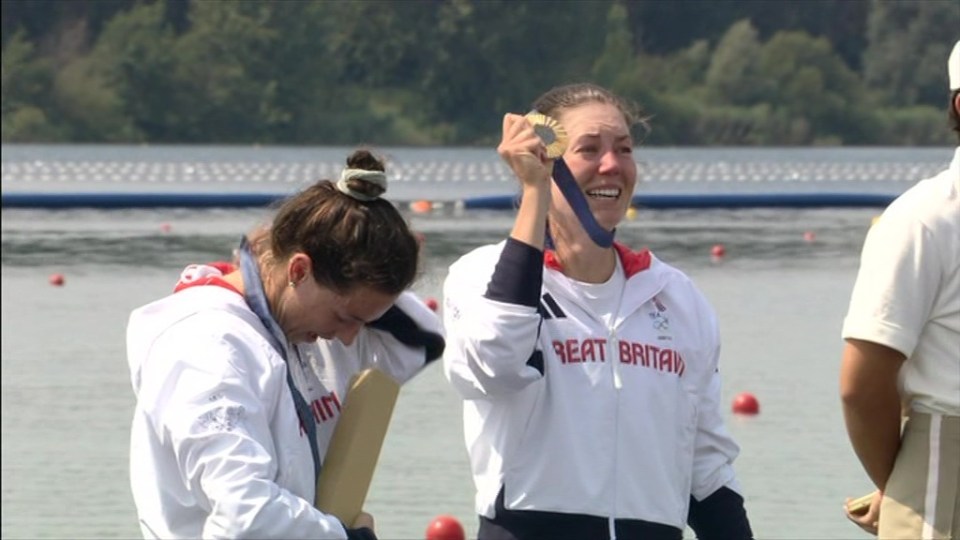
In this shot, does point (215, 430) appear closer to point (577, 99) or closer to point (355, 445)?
point (355, 445)

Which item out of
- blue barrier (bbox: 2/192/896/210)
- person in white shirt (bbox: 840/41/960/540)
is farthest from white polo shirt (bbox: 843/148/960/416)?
blue barrier (bbox: 2/192/896/210)

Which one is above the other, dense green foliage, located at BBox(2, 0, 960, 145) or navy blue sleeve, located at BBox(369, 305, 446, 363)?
navy blue sleeve, located at BBox(369, 305, 446, 363)

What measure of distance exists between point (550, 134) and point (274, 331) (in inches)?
25.3

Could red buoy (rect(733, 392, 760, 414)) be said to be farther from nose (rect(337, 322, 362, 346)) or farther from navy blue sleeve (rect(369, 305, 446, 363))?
nose (rect(337, 322, 362, 346))

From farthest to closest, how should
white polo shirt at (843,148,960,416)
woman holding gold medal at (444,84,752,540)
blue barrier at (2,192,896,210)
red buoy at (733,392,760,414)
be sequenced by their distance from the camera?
blue barrier at (2,192,896,210) < red buoy at (733,392,760,414) < woman holding gold medal at (444,84,752,540) < white polo shirt at (843,148,960,416)

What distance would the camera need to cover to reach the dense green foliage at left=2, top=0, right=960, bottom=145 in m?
24.5

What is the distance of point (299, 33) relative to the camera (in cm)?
2275

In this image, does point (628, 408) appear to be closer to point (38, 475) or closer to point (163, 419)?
point (163, 419)

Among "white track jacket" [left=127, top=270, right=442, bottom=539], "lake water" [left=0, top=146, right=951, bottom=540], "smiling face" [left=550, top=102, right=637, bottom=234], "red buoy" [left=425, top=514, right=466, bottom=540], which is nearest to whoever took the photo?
"white track jacket" [left=127, top=270, right=442, bottom=539]

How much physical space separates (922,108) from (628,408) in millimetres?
36345

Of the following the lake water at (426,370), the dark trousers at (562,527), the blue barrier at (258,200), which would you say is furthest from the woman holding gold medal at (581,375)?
the blue barrier at (258,200)

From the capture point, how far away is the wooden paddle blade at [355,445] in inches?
114

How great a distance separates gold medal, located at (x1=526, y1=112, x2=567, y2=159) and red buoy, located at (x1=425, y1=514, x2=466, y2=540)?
4045 millimetres

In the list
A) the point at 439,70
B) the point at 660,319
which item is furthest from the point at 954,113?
the point at 439,70
